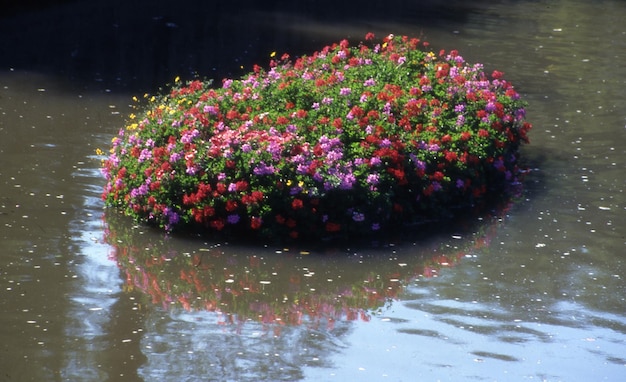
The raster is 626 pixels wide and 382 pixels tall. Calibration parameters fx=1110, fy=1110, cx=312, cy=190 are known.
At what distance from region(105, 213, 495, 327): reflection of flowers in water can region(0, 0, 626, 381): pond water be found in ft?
0.06

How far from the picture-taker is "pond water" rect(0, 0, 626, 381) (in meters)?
6.79

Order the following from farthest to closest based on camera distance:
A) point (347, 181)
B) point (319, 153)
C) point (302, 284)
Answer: point (319, 153)
point (347, 181)
point (302, 284)

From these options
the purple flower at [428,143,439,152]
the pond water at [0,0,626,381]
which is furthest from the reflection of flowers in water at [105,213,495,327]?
the purple flower at [428,143,439,152]

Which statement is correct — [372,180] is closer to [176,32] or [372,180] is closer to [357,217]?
[357,217]

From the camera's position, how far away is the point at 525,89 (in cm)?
1513

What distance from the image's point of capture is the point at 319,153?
9117mm

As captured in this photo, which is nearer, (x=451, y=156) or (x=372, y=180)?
(x=372, y=180)

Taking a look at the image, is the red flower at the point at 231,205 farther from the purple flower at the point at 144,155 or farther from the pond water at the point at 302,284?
the purple flower at the point at 144,155

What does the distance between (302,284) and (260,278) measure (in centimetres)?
32

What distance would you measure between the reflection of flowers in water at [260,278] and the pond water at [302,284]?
0.06ft

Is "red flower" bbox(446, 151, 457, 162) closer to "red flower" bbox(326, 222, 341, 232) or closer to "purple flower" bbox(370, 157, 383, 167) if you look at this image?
"purple flower" bbox(370, 157, 383, 167)

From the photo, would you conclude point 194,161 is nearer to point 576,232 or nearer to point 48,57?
point 576,232

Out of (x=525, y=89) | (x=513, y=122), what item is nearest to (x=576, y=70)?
(x=525, y=89)

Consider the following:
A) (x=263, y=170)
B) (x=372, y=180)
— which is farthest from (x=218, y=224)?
(x=372, y=180)
